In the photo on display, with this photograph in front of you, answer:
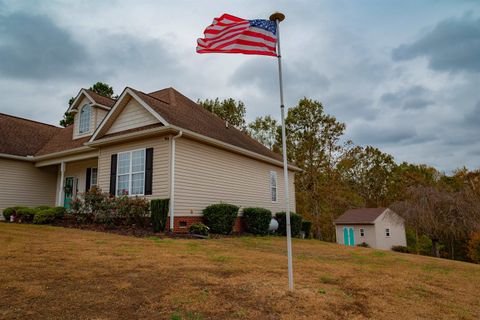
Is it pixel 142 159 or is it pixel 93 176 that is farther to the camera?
pixel 93 176

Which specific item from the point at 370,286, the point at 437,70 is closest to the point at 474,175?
the point at 437,70

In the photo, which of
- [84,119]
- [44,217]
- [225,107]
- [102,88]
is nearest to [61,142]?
[84,119]

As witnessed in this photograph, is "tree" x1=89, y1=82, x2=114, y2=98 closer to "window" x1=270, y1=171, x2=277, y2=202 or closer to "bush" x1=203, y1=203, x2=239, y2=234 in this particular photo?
"window" x1=270, y1=171, x2=277, y2=202

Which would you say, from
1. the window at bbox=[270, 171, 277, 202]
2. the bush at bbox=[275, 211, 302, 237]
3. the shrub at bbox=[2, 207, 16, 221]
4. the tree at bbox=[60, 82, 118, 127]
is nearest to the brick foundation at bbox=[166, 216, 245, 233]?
the bush at bbox=[275, 211, 302, 237]

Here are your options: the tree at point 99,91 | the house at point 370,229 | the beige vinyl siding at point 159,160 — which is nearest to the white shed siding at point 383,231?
the house at point 370,229

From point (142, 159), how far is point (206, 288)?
9222mm

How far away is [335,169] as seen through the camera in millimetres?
30469

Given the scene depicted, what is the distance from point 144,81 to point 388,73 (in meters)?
17.9

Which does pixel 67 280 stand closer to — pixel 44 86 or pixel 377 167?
pixel 44 86

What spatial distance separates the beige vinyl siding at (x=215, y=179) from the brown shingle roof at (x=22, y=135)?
10.9m

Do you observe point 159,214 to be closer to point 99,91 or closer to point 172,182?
point 172,182

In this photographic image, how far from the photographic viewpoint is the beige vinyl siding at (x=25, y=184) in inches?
658

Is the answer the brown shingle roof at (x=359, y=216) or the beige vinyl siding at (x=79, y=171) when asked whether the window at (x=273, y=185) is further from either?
the brown shingle roof at (x=359, y=216)

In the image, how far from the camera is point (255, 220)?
14.7m
